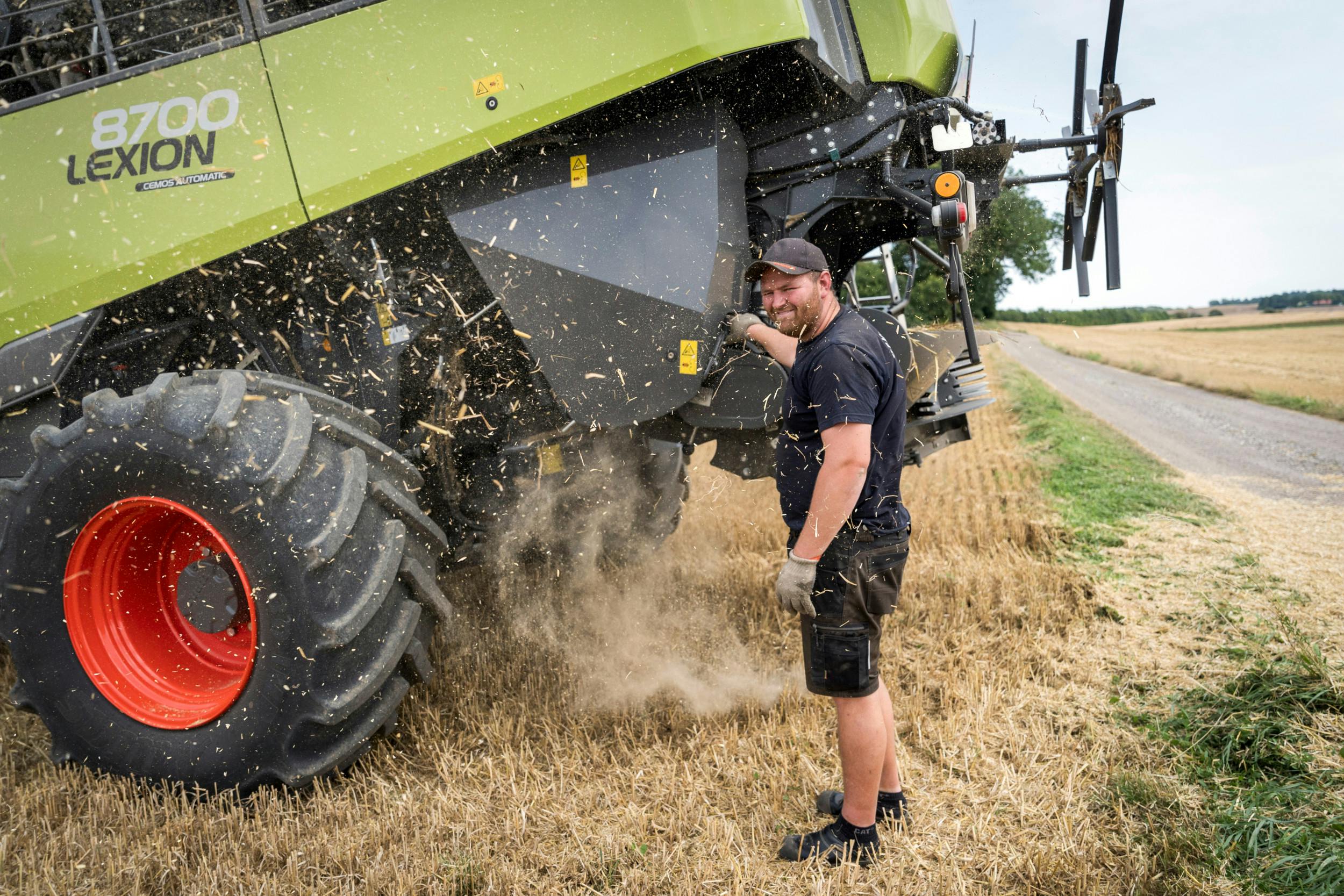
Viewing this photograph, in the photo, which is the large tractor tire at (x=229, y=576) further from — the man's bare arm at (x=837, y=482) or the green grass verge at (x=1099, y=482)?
the green grass verge at (x=1099, y=482)

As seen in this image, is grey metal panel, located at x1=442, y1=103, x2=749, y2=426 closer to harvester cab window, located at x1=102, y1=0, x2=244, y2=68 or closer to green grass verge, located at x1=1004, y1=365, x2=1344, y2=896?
harvester cab window, located at x1=102, y1=0, x2=244, y2=68

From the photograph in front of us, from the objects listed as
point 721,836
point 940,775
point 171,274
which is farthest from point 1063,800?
point 171,274

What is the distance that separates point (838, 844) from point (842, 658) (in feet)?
1.74

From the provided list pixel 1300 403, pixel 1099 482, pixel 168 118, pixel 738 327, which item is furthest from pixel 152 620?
pixel 1300 403

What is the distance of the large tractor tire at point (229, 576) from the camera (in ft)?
8.86

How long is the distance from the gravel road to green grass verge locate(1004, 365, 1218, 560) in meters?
0.55

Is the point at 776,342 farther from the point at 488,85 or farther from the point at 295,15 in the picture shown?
the point at 295,15

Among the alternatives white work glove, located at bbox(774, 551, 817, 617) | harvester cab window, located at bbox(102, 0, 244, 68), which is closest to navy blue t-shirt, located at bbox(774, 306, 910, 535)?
white work glove, located at bbox(774, 551, 817, 617)

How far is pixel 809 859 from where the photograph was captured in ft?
8.19

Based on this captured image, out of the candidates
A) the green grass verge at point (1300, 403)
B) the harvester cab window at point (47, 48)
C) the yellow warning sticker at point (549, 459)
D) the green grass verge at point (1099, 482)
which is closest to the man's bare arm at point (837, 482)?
the yellow warning sticker at point (549, 459)

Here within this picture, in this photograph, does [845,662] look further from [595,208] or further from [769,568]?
[769,568]

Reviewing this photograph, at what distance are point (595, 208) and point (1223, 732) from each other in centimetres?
280

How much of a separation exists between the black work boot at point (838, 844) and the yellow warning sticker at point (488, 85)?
8.12ft

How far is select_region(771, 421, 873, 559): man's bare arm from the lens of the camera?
2.46 meters
